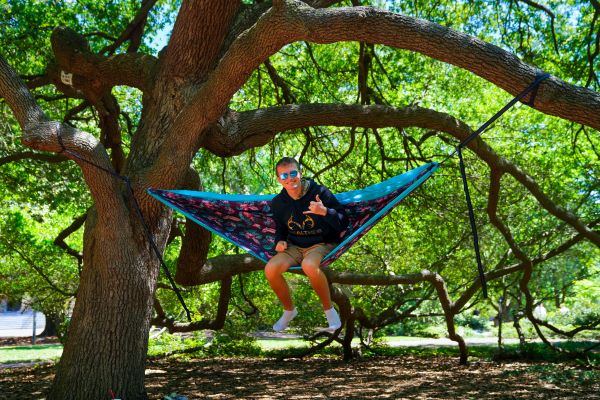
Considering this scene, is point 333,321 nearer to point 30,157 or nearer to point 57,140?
point 57,140

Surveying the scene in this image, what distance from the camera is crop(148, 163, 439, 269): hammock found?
3.83 metres

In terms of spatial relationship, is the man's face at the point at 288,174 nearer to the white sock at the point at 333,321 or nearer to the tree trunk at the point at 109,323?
the white sock at the point at 333,321

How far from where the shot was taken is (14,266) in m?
10.8

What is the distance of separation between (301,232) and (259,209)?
0.71 metres

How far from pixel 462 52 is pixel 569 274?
18.7 meters

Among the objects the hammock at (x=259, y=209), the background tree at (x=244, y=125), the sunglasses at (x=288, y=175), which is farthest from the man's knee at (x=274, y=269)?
the background tree at (x=244, y=125)

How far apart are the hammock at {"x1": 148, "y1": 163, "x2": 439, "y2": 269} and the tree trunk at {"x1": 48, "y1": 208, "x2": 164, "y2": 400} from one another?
18.9 inches

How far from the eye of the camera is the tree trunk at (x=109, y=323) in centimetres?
397

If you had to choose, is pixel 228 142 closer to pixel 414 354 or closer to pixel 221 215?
pixel 221 215

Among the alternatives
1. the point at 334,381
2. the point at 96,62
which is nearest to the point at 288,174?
the point at 96,62

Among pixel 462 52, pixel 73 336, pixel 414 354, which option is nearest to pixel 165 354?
pixel 414 354

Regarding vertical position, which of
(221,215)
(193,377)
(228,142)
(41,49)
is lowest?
(193,377)

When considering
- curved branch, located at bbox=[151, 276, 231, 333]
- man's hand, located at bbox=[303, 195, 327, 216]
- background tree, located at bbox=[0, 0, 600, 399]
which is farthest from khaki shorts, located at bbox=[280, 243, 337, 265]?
curved branch, located at bbox=[151, 276, 231, 333]

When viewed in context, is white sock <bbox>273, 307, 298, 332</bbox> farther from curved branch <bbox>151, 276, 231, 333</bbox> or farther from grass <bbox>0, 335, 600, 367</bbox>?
grass <bbox>0, 335, 600, 367</bbox>
